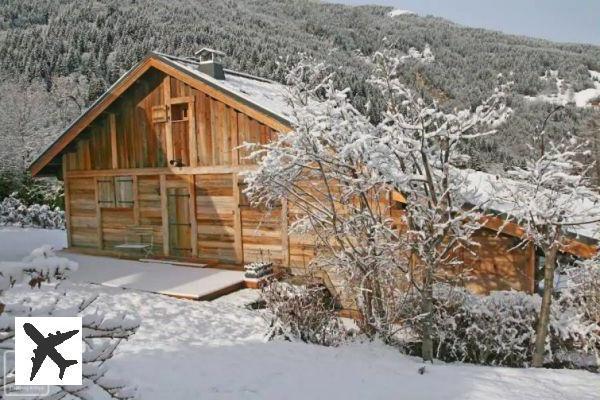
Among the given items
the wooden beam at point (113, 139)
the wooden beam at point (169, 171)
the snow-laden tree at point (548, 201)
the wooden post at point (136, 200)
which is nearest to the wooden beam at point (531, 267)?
the snow-laden tree at point (548, 201)

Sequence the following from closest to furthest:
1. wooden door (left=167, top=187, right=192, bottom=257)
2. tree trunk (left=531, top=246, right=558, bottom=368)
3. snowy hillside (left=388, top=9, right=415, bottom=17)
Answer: tree trunk (left=531, top=246, right=558, bottom=368), wooden door (left=167, top=187, right=192, bottom=257), snowy hillside (left=388, top=9, right=415, bottom=17)

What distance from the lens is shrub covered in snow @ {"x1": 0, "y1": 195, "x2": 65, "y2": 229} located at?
23094 millimetres

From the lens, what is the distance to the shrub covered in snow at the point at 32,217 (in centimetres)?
2309

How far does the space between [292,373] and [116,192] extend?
10.1 metres

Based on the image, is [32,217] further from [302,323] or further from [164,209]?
[302,323]

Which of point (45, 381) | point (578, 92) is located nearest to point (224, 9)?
point (578, 92)

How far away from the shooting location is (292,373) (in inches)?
231

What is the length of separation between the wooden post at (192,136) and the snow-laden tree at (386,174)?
484 cm

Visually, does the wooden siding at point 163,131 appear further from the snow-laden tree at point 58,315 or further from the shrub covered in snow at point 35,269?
the snow-laden tree at point 58,315

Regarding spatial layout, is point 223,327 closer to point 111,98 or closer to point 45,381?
point 45,381

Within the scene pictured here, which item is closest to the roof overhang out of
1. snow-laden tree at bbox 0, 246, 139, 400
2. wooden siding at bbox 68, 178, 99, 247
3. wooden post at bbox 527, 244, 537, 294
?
wooden siding at bbox 68, 178, 99, 247

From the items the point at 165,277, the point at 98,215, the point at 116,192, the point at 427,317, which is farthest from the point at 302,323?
the point at 98,215

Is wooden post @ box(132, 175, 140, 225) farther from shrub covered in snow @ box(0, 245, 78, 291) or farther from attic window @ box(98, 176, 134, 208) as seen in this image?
shrub covered in snow @ box(0, 245, 78, 291)

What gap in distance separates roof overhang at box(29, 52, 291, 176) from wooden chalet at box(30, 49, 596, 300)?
27 mm
